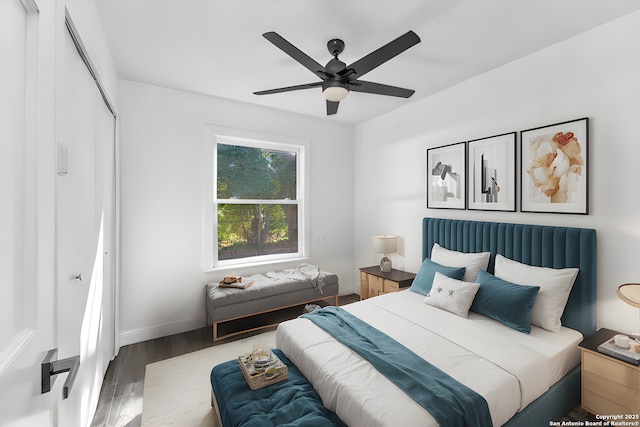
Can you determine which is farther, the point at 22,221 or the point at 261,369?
the point at 261,369

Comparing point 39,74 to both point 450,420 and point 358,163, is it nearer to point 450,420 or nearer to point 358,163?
point 450,420

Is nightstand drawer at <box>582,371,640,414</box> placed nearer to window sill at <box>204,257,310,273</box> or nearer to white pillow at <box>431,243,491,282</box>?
white pillow at <box>431,243,491,282</box>

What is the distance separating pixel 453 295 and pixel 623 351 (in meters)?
1.04

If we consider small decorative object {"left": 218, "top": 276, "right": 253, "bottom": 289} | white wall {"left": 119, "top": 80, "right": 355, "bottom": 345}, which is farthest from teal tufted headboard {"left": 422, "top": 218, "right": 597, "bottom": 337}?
white wall {"left": 119, "top": 80, "right": 355, "bottom": 345}

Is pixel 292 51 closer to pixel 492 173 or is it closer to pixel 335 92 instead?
pixel 335 92

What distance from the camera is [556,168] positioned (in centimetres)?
249

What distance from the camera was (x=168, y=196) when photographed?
10.9 feet

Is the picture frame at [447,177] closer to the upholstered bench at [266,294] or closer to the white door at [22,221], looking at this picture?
the upholstered bench at [266,294]

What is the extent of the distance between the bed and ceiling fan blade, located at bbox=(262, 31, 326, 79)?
1.91m

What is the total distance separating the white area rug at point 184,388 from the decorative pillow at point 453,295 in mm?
1683

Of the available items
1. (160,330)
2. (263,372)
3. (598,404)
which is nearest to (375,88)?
(263,372)

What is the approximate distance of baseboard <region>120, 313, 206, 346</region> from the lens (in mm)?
3094

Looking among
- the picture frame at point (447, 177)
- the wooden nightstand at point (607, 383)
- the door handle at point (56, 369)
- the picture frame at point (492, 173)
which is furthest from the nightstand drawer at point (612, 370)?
the door handle at point (56, 369)

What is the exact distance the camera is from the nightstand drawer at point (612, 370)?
1.76m
